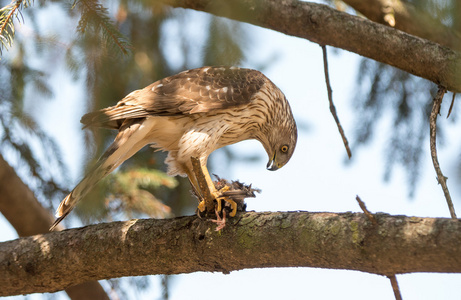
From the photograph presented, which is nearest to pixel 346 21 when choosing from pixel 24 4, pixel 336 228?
pixel 336 228

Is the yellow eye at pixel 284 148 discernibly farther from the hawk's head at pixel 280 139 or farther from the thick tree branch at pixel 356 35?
the thick tree branch at pixel 356 35

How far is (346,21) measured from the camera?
3711 millimetres

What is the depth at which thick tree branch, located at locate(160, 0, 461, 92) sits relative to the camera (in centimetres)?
349

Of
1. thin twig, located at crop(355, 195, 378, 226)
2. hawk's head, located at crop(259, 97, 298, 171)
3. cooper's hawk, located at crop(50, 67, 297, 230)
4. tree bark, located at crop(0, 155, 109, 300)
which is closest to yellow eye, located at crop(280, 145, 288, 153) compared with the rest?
hawk's head, located at crop(259, 97, 298, 171)

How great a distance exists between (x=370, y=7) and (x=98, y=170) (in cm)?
242

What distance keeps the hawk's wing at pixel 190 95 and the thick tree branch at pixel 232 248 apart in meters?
0.75

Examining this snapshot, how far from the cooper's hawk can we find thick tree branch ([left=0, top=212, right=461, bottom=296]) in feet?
0.94

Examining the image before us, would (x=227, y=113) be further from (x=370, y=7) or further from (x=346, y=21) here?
(x=370, y=7)

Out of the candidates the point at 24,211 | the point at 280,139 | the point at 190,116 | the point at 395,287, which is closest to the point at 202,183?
the point at 190,116

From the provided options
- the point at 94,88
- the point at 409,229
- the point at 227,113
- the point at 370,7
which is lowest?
the point at 409,229

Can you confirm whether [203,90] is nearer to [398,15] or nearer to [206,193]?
[206,193]

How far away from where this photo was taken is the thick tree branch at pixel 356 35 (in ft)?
11.5

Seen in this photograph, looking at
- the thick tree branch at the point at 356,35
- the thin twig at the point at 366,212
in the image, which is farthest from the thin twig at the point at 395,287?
the thick tree branch at the point at 356,35

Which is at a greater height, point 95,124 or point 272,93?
point 272,93
